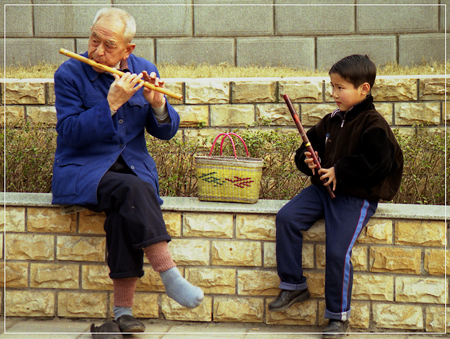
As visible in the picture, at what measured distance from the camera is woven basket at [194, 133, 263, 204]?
10.9 ft

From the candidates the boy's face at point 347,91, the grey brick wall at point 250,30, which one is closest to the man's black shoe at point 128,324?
the boy's face at point 347,91

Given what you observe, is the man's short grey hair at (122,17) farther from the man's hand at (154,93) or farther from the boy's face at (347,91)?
the boy's face at (347,91)

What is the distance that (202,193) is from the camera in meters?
3.42

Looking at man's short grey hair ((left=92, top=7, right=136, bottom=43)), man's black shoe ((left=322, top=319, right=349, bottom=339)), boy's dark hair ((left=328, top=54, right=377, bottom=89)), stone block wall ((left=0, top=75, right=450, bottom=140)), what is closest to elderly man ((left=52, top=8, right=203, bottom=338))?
man's short grey hair ((left=92, top=7, right=136, bottom=43))

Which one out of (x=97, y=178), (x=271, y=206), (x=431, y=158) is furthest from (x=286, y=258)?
(x=431, y=158)

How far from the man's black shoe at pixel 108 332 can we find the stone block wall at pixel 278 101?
2.80 m

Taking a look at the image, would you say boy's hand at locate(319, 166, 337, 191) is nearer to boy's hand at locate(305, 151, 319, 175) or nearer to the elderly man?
boy's hand at locate(305, 151, 319, 175)

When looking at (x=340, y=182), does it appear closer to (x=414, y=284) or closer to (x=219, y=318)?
(x=414, y=284)

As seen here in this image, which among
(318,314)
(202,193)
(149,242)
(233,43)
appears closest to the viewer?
(149,242)

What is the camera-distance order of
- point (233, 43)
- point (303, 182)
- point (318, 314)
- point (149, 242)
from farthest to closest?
point (233, 43), point (303, 182), point (318, 314), point (149, 242)

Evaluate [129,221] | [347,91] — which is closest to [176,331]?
[129,221]

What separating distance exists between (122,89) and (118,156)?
0.39 metres

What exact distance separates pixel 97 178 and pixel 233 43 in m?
3.69

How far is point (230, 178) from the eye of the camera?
3338mm
